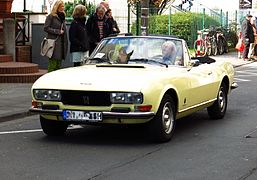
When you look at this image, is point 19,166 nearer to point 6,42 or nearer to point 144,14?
point 144,14

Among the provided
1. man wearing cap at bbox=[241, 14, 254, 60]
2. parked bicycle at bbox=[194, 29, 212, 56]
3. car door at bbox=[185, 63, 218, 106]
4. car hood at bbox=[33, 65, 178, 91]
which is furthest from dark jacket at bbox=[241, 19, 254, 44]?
car hood at bbox=[33, 65, 178, 91]

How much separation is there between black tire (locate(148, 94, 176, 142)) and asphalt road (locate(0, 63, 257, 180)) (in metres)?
0.13

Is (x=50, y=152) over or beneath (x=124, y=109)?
beneath

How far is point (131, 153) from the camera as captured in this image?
749 cm

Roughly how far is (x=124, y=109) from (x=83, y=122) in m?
0.58

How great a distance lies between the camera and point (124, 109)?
301 inches

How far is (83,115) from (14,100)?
459cm

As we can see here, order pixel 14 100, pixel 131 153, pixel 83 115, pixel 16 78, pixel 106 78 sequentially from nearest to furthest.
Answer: pixel 131 153
pixel 83 115
pixel 106 78
pixel 14 100
pixel 16 78

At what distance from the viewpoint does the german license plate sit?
305 inches

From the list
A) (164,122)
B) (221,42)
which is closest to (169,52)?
(164,122)

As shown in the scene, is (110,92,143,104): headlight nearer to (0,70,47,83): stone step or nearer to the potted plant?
(0,70,47,83): stone step

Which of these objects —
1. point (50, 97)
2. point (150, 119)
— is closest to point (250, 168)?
point (150, 119)

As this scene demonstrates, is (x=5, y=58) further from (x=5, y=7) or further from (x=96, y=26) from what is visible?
(x=96, y=26)

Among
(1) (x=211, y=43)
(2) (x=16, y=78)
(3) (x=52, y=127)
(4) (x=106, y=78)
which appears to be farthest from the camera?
(1) (x=211, y=43)
